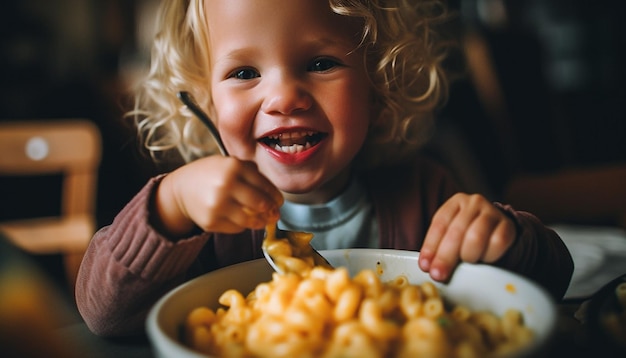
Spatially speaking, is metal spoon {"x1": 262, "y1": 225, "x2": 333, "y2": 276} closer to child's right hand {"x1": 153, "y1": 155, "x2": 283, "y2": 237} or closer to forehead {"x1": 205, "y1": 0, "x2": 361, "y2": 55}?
child's right hand {"x1": 153, "y1": 155, "x2": 283, "y2": 237}

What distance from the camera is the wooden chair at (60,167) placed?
134 cm

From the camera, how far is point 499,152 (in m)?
2.27

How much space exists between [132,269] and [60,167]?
3.07 ft

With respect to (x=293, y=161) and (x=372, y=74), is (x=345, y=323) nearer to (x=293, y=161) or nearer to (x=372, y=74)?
(x=293, y=161)

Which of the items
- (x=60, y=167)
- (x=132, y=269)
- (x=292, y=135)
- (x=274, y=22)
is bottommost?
(x=60, y=167)

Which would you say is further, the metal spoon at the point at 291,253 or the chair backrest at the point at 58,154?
the chair backrest at the point at 58,154

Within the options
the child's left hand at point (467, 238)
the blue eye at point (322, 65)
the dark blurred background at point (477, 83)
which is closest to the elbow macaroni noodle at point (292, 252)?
the child's left hand at point (467, 238)

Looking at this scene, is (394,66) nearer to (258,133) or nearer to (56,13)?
(258,133)

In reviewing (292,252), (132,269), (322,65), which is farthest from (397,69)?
(132,269)

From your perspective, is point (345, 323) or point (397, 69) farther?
point (397, 69)

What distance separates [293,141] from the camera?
72 centimetres

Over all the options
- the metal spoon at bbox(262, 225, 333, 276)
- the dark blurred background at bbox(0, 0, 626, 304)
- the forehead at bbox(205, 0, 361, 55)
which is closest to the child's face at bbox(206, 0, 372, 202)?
the forehead at bbox(205, 0, 361, 55)

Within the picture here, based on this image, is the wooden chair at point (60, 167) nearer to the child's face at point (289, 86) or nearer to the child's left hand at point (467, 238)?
the child's face at point (289, 86)

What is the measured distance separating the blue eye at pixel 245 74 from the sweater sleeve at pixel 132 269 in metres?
0.17
